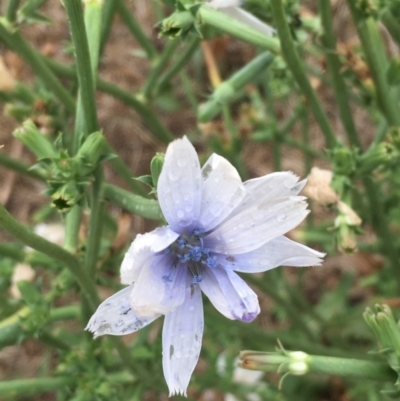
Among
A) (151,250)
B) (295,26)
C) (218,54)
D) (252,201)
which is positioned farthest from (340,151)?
(218,54)

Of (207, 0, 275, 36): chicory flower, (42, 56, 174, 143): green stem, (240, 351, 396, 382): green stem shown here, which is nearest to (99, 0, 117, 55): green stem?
(42, 56, 174, 143): green stem

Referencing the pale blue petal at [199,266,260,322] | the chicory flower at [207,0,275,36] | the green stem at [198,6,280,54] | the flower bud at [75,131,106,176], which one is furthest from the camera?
the chicory flower at [207,0,275,36]

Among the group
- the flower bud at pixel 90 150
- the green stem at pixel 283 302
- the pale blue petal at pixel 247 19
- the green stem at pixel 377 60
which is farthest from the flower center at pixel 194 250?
the green stem at pixel 283 302

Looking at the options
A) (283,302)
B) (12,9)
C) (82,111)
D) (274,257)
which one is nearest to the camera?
(274,257)

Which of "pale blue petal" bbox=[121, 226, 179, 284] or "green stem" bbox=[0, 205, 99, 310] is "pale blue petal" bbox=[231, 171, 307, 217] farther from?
"green stem" bbox=[0, 205, 99, 310]

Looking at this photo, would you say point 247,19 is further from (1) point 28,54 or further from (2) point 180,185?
(2) point 180,185

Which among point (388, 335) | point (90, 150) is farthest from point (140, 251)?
point (388, 335)

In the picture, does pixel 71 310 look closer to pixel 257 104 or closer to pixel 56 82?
pixel 56 82
